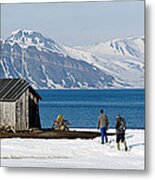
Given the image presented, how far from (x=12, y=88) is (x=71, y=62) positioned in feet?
0.92

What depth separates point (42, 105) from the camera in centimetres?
357

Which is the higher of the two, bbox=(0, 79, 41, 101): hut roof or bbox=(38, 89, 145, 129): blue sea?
bbox=(0, 79, 41, 101): hut roof

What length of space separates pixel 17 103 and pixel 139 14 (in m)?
0.66

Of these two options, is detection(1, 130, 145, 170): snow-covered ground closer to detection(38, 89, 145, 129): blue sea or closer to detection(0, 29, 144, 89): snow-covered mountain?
detection(38, 89, 145, 129): blue sea

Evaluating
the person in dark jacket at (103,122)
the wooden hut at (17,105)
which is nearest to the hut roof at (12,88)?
the wooden hut at (17,105)

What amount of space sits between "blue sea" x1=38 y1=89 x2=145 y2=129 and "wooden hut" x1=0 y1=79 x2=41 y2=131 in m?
0.06

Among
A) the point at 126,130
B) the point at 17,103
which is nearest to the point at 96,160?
the point at 126,130

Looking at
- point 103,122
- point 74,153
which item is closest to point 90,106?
point 103,122

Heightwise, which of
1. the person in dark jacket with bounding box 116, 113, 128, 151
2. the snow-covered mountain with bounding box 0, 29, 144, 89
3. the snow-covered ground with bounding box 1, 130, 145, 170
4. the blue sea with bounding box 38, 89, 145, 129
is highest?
the snow-covered mountain with bounding box 0, 29, 144, 89

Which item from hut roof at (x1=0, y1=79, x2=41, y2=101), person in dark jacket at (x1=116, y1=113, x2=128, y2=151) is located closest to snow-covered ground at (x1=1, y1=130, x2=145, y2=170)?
person in dark jacket at (x1=116, y1=113, x2=128, y2=151)

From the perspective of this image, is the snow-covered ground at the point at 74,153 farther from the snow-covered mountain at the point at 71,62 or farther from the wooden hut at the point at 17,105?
the snow-covered mountain at the point at 71,62

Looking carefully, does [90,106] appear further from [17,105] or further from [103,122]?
[17,105]

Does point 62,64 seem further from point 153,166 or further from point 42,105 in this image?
point 153,166

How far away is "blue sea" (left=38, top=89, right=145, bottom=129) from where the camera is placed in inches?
136
